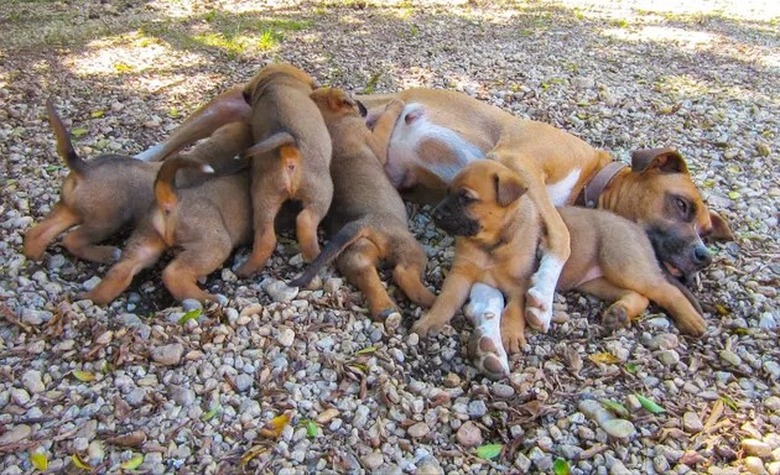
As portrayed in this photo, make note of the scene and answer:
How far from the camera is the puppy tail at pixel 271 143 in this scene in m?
3.99

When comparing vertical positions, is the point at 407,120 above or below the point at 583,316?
above

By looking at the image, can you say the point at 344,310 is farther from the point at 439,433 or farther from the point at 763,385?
the point at 763,385

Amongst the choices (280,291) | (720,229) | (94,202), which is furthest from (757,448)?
(94,202)

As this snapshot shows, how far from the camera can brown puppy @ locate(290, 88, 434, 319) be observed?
4.11m

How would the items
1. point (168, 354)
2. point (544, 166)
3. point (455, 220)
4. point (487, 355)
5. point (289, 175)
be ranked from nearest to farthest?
point (168, 354) < point (487, 355) < point (455, 220) < point (289, 175) < point (544, 166)

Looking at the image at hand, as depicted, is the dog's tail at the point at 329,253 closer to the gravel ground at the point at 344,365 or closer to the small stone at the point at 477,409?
the gravel ground at the point at 344,365

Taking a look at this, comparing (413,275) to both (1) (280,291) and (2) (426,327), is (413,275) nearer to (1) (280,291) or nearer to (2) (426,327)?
(2) (426,327)

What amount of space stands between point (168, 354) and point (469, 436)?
146 cm

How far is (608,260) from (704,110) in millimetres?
3353

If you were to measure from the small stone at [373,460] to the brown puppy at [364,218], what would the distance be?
97 centimetres

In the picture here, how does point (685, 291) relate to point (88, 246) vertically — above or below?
below

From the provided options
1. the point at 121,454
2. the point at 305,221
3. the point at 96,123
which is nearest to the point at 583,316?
the point at 305,221

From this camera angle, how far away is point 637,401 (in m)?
3.51

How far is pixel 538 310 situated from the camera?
12.9 ft
